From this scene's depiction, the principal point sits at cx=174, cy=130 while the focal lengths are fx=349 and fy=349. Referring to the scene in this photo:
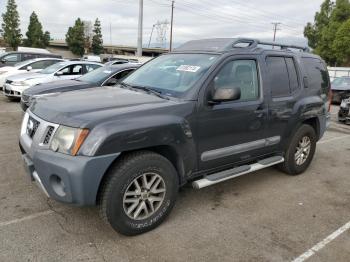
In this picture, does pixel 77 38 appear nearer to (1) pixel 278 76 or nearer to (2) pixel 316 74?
(2) pixel 316 74

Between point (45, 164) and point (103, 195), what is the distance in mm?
574

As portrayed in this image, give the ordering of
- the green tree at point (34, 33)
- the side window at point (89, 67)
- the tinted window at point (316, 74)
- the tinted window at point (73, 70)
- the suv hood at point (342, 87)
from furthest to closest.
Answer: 1. the green tree at point (34, 33)
2. the suv hood at point (342, 87)
3. the side window at point (89, 67)
4. the tinted window at point (73, 70)
5. the tinted window at point (316, 74)

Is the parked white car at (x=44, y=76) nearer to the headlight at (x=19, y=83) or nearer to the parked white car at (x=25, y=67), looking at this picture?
the headlight at (x=19, y=83)

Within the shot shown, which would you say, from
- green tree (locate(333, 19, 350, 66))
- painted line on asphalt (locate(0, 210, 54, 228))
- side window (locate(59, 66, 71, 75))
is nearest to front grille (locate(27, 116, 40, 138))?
painted line on asphalt (locate(0, 210, 54, 228))

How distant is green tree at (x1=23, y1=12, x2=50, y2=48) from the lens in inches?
2386

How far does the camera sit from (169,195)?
11.7 feet

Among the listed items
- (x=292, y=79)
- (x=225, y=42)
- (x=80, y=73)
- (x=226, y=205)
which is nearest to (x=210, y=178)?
(x=226, y=205)

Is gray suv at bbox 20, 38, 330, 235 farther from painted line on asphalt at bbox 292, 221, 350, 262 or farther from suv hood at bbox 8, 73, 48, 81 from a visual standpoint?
suv hood at bbox 8, 73, 48, 81

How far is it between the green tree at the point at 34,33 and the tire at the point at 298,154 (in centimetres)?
6291

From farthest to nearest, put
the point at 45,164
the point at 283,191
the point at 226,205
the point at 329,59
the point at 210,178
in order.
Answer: the point at 329,59, the point at 283,191, the point at 226,205, the point at 210,178, the point at 45,164

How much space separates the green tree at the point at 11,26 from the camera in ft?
186

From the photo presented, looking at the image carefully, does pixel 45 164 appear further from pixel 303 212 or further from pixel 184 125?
pixel 303 212

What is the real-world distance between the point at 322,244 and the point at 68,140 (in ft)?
8.68

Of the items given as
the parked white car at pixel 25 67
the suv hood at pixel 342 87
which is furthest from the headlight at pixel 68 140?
the suv hood at pixel 342 87
